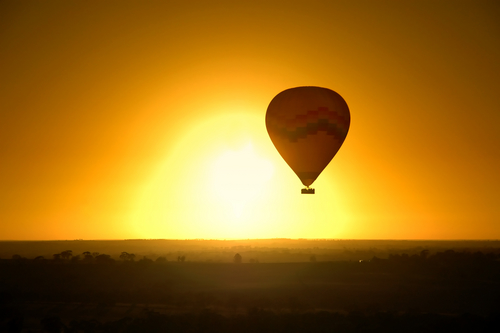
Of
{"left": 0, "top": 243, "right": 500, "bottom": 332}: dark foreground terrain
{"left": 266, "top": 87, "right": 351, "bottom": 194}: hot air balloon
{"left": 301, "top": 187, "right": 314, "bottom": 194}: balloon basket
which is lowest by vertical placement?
{"left": 0, "top": 243, "right": 500, "bottom": 332}: dark foreground terrain

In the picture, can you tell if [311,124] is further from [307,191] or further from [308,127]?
[307,191]

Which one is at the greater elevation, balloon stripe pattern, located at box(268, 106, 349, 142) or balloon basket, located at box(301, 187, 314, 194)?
balloon stripe pattern, located at box(268, 106, 349, 142)

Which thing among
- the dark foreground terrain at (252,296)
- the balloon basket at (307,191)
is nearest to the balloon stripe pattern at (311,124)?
the balloon basket at (307,191)

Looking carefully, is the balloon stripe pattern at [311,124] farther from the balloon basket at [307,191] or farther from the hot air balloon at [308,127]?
the balloon basket at [307,191]

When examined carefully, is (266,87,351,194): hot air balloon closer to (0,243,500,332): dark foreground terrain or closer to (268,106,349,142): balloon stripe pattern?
(268,106,349,142): balloon stripe pattern

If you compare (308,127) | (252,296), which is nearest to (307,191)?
(308,127)

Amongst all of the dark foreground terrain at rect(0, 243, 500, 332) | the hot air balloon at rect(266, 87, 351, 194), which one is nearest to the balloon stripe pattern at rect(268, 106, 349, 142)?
the hot air balloon at rect(266, 87, 351, 194)
